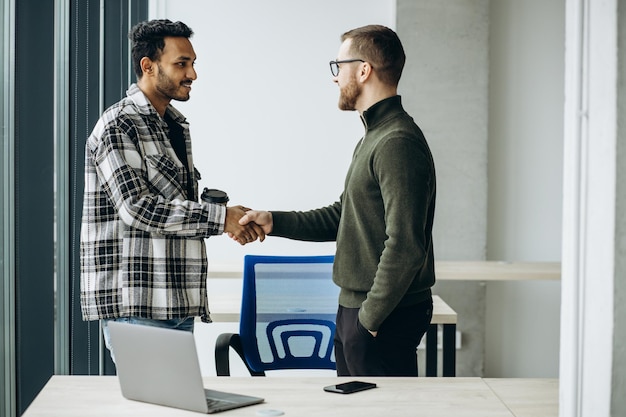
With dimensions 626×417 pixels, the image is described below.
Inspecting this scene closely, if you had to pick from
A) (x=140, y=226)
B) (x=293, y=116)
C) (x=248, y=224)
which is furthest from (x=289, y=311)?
(x=293, y=116)

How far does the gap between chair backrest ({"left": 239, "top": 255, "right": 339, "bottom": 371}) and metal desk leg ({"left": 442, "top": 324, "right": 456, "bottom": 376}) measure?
0.52 metres

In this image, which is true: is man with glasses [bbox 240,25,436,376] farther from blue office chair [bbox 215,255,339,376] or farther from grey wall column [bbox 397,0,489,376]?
grey wall column [bbox 397,0,489,376]

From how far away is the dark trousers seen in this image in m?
2.56

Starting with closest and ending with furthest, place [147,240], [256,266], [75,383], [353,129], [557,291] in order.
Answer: [75,383]
[147,240]
[256,266]
[557,291]
[353,129]

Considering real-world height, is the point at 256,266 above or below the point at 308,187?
below

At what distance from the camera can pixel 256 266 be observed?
3385 millimetres

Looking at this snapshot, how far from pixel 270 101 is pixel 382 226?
3086 millimetres

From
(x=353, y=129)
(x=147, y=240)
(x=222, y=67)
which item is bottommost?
(x=147, y=240)

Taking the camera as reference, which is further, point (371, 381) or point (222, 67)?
point (222, 67)

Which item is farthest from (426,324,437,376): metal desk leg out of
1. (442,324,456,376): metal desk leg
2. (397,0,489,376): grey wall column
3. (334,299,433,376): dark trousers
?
(397,0,489,376): grey wall column

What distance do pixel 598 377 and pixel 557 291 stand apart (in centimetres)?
389

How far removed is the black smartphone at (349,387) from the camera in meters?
2.03

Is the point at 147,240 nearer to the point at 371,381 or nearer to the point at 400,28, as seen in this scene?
the point at 371,381

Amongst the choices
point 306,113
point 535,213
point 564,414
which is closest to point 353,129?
point 306,113
